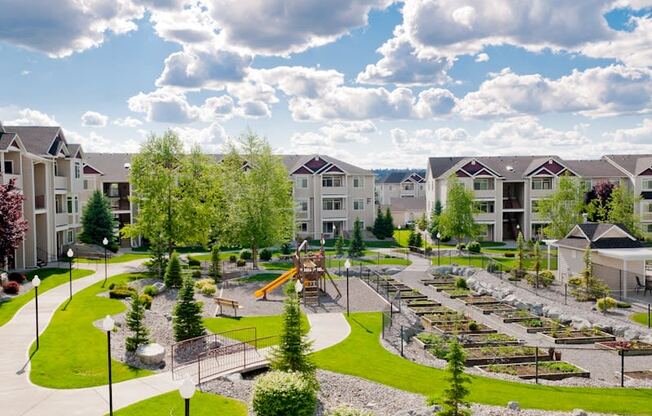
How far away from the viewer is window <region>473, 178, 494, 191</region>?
61.5 meters

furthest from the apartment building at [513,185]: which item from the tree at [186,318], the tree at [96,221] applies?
the tree at [186,318]

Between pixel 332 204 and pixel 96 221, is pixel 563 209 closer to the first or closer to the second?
pixel 332 204

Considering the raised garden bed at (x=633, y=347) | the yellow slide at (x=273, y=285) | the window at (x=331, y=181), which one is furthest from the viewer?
the window at (x=331, y=181)

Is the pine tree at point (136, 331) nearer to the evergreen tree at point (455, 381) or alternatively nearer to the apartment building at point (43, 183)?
the evergreen tree at point (455, 381)

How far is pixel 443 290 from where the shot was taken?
1396 inches

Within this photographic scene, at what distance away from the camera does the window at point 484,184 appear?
61.5m

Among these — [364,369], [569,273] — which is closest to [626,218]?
[569,273]

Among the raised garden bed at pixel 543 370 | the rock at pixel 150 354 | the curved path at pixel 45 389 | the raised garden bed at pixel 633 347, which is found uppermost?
the rock at pixel 150 354

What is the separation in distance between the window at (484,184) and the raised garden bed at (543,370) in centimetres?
4226

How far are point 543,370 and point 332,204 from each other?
4351 centimetres

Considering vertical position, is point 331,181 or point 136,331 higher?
point 331,181

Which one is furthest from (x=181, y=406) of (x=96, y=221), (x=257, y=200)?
(x=96, y=221)

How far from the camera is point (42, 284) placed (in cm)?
3156

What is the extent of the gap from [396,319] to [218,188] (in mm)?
24220
